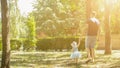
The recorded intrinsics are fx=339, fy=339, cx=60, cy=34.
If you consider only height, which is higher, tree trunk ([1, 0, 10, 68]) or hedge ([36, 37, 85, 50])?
tree trunk ([1, 0, 10, 68])

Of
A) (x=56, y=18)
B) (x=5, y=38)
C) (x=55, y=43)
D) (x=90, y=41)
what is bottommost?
(x=55, y=43)

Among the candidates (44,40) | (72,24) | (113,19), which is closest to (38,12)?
(72,24)

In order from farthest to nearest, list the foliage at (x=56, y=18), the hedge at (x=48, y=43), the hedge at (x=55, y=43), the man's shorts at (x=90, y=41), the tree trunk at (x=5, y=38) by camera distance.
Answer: the foliage at (x=56, y=18), the hedge at (x=55, y=43), the hedge at (x=48, y=43), the man's shorts at (x=90, y=41), the tree trunk at (x=5, y=38)

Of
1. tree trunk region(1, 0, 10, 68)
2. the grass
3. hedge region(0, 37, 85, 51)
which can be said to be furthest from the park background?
tree trunk region(1, 0, 10, 68)

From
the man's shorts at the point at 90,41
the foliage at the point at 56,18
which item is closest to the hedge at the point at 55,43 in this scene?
the foliage at the point at 56,18

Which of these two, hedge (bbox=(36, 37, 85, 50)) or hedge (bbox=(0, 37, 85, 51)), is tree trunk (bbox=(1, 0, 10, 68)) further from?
hedge (bbox=(36, 37, 85, 50))

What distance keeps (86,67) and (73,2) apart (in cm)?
1225

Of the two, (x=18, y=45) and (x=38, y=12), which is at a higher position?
(x=38, y=12)

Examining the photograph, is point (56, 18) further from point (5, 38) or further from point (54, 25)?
→ point (5, 38)

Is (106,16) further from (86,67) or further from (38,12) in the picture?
(38,12)

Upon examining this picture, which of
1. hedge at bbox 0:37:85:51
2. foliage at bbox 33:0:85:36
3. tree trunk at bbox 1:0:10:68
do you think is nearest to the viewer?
tree trunk at bbox 1:0:10:68

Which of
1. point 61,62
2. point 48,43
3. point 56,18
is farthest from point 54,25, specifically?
point 61,62

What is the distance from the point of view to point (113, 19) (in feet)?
187

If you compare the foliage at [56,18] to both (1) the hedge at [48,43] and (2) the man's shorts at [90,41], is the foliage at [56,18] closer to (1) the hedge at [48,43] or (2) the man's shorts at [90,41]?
(1) the hedge at [48,43]
